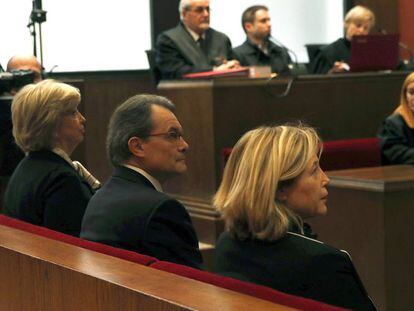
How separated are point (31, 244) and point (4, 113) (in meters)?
2.60

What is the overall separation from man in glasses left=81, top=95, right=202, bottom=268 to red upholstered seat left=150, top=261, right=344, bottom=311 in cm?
64

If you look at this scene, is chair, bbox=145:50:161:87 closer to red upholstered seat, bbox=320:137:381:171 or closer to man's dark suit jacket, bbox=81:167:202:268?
red upholstered seat, bbox=320:137:381:171

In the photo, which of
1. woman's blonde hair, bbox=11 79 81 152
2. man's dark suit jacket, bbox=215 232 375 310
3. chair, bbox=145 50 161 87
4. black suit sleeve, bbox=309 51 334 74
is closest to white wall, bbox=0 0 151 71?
chair, bbox=145 50 161 87

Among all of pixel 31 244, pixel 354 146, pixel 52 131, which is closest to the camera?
pixel 31 244

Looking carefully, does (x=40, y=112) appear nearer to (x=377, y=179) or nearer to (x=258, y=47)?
(x=377, y=179)

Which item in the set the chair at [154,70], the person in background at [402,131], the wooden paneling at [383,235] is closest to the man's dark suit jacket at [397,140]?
the person in background at [402,131]

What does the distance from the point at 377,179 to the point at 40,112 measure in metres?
1.68

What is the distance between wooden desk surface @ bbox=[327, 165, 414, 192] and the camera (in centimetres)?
444

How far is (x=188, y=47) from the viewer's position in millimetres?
6863

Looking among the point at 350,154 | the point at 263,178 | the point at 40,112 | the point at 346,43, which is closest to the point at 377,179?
the point at 350,154

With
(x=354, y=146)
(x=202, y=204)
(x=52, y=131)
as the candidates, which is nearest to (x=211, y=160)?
(x=202, y=204)

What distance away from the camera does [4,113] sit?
4863 millimetres

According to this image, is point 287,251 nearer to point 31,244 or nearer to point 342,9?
point 31,244

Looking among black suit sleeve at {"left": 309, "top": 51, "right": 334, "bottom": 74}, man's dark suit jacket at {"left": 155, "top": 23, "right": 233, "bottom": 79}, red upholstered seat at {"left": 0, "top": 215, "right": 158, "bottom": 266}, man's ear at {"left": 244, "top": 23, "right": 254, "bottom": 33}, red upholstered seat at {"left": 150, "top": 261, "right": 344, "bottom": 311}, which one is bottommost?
red upholstered seat at {"left": 0, "top": 215, "right": 158, "bottom": 266}
